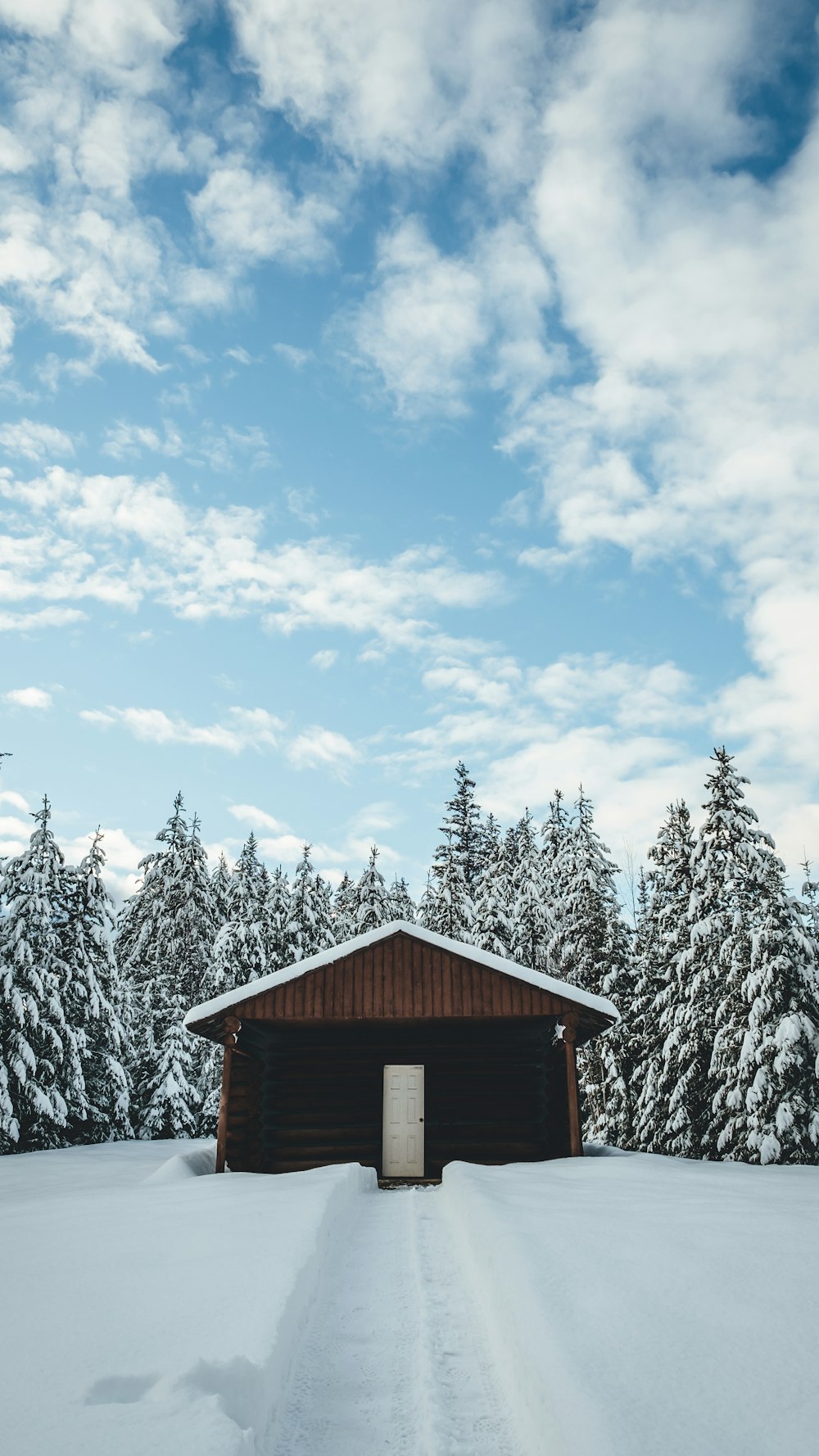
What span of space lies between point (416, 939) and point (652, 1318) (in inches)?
444

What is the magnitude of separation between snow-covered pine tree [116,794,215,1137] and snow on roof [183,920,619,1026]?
13.6m

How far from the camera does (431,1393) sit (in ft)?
14.5

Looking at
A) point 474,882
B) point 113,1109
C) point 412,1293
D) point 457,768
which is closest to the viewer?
point 412,1293

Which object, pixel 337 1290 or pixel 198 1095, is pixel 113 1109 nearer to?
pixel 198 1095

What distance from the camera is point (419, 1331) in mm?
5449

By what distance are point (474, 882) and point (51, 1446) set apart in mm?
38947

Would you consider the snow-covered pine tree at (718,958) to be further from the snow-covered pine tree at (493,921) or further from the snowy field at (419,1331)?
the snowy field at (419,1331)

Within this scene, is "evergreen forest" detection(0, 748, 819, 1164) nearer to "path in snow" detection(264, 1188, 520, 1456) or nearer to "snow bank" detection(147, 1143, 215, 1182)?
"snow bank" detection(147, 1143, 215, 1182)

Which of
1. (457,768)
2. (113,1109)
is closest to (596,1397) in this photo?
(113,1109)

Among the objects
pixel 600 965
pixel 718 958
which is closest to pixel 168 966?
pixel 600 965

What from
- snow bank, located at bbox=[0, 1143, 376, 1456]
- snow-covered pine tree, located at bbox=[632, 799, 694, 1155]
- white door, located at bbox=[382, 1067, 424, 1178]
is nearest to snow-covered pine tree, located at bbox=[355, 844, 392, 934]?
snow-covered pine tree, located at bbox=[632, 799, 694, 1155]

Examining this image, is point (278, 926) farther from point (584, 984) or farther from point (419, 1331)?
point (419, 1331)

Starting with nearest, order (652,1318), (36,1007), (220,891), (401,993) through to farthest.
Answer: (652,1318) < (401,993) < (36,1007) < (220,891)

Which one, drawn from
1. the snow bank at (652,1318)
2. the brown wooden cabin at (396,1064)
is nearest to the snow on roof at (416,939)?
the brown wooden cabin at (396,1064)
